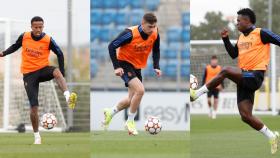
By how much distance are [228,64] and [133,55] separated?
14.6 meters

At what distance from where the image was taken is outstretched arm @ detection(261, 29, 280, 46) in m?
10.7

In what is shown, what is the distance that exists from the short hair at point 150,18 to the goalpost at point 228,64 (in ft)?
46.1

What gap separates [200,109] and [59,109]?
9830 millimetres

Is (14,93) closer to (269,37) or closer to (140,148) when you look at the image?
(140,148)

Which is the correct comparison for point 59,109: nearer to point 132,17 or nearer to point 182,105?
point 182,105

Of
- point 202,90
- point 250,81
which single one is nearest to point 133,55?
point 202,90

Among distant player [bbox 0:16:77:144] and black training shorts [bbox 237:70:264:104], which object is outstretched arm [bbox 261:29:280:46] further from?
distant player [bbox 0:16:77:144]

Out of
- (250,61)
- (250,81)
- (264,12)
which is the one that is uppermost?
(264,12)

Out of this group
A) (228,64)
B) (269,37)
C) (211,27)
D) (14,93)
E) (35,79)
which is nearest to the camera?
(269,37)

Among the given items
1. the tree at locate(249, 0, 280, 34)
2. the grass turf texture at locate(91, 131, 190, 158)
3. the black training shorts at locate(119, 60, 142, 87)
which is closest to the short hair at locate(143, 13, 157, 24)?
the black training shorts at locate(119, 60, 142, 87)

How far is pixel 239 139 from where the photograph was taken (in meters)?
14.3

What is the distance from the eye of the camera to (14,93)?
69.3 ft

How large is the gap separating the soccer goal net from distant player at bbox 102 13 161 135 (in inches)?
293

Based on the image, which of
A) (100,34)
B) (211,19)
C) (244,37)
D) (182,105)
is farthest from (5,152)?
(211,19)
